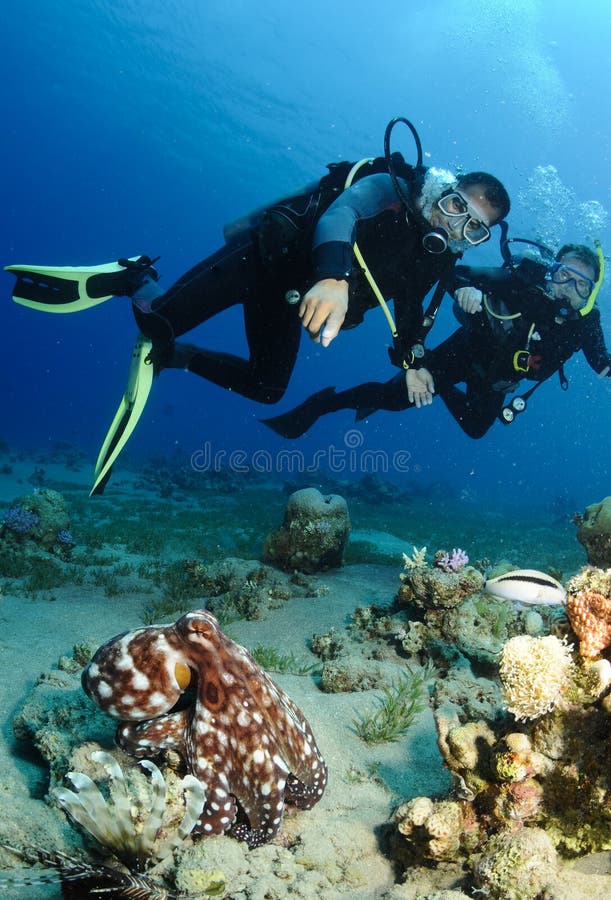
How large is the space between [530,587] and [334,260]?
3.27m

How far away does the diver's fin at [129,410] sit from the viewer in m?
6.32

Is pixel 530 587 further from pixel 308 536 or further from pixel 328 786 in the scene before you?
pixel 308 536

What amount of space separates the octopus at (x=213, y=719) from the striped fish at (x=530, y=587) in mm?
2230

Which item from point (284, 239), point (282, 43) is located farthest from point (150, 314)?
point (282, 43)

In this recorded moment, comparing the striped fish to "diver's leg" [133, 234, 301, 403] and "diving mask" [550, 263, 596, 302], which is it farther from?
"diving mask" [550, 263, 596, 302]

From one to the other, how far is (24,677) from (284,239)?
5.44m

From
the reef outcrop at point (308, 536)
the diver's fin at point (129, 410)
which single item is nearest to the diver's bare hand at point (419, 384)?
the reef outcrop at point (308, 536)

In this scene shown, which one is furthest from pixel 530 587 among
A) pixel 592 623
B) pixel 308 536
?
pixel 308 536

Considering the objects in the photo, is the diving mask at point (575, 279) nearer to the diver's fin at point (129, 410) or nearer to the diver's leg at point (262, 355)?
the diver's leg at point (262, 355)

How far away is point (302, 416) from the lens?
9.17 m

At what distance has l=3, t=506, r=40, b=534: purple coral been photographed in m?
8.63

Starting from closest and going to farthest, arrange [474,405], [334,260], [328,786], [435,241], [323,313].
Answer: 1. [328,786]
2. [323,313]
3. [334,260]
4. [435,241]
5. [474,405]

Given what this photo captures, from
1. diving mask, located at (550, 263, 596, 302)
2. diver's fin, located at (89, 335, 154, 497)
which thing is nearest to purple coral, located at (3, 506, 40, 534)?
diver's fin, located at (89, 335, 154, 497)

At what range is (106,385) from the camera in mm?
136375
